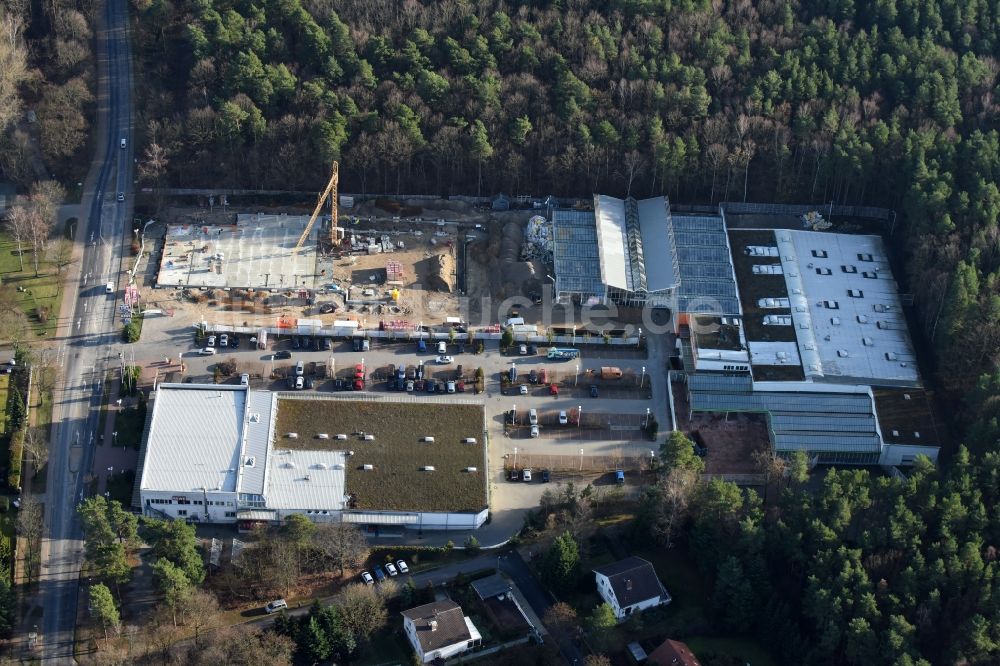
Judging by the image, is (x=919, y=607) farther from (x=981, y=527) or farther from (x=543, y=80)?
(x=543, y=80)

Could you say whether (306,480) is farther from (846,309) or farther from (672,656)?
(846,309)

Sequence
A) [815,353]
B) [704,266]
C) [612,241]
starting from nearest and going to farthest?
[815,353] < [704,266] < [612,241]

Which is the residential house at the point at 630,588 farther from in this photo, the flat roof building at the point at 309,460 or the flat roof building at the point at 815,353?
the flat roof building at the point at 815,353

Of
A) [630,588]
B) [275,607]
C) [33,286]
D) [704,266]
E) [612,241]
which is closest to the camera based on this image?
[275,607]

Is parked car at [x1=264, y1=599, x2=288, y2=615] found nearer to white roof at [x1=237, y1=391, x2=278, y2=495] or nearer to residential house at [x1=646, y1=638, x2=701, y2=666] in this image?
white roof at [x1=237, y1=391, x2=278, y2=495]

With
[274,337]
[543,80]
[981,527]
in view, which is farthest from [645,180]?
[981,527]

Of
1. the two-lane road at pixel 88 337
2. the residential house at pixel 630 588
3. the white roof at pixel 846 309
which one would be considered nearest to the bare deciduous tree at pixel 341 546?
the residential house at pixel 630 588

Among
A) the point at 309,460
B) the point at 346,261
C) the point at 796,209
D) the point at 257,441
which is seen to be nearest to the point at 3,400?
the point at 257,441
